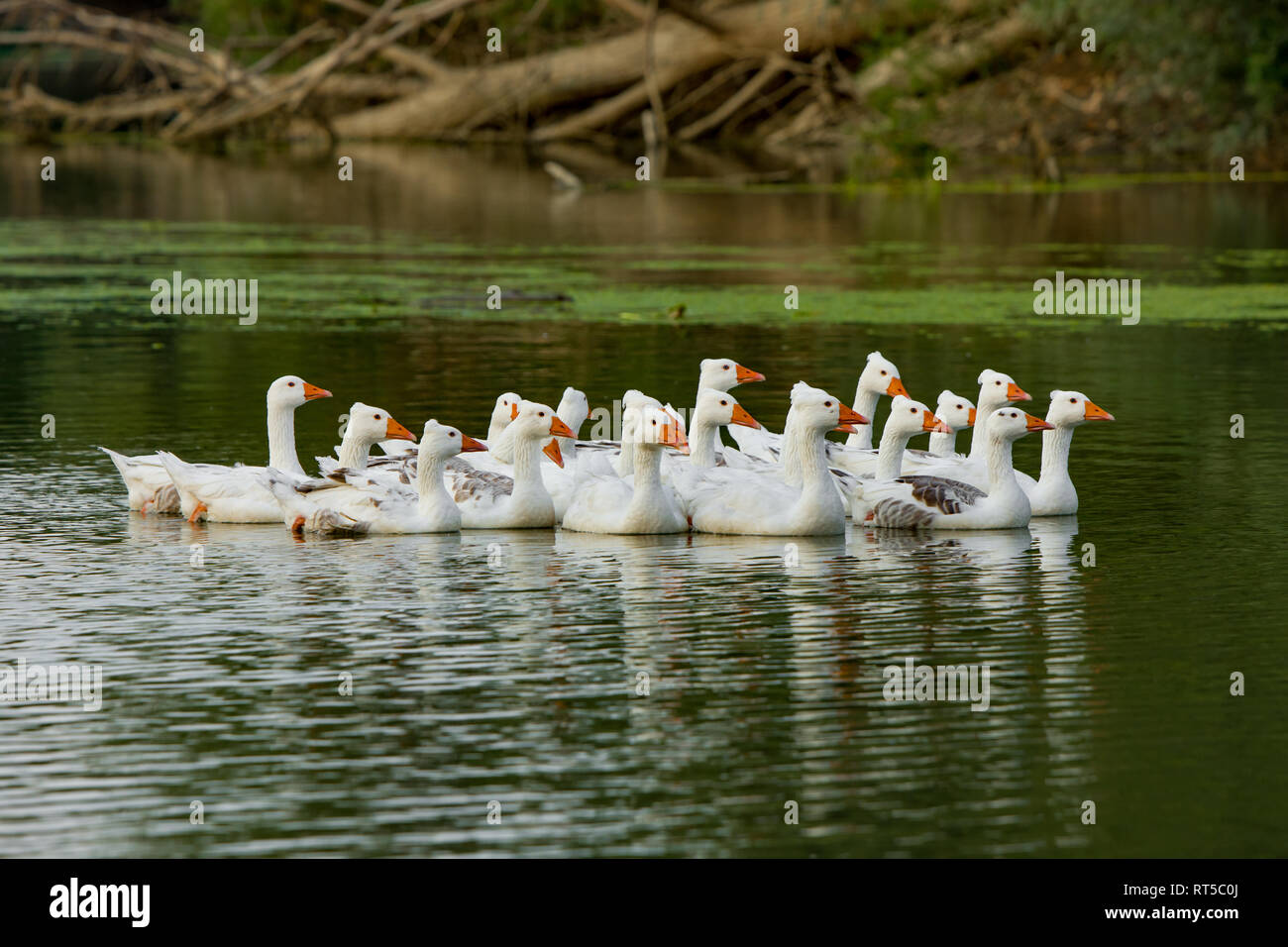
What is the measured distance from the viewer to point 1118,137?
53.0 metres

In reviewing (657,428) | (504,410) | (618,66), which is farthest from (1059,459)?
(618,66)

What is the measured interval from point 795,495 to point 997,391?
1818 millimetres

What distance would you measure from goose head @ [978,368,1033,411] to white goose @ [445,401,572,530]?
9.20 feet

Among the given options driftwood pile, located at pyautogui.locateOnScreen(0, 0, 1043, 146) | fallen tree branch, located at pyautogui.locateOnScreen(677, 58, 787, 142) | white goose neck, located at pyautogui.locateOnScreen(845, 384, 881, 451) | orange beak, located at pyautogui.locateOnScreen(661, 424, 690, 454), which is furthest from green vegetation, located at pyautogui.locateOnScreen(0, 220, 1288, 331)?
fallen tree branch, located at pyautogui.locateOnScreen(677, 58, 787, 142)

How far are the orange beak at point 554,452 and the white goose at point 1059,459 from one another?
118 inches

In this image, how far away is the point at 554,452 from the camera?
1412 cm

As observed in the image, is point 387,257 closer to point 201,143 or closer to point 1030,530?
point 1030,530

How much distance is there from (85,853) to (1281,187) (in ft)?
137

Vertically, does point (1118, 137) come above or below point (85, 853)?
above

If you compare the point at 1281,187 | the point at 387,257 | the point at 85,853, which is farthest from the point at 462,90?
the point at 85,853

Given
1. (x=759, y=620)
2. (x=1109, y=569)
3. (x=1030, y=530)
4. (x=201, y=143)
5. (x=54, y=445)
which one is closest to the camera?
(x=759, y=620)

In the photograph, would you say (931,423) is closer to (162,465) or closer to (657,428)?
(657,428)

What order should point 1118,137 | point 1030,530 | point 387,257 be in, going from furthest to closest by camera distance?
point 1118,137 → point 387,257 → point 1030,530
